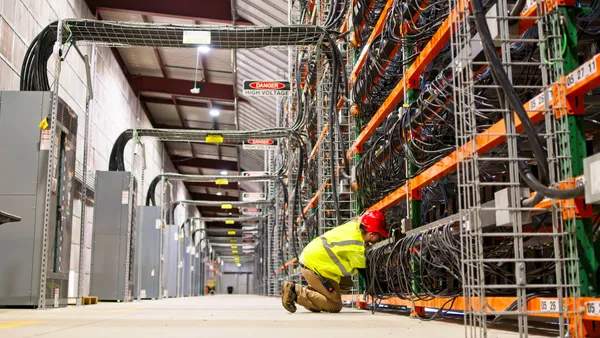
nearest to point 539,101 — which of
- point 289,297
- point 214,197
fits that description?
point 289,297

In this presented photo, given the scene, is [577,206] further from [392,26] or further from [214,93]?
[214,93]

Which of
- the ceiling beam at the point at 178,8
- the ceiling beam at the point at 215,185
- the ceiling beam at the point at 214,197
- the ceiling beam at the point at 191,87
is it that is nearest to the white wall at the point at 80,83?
the ceiling beam at the point at 178,8

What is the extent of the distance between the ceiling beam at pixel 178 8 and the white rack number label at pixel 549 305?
512 inches

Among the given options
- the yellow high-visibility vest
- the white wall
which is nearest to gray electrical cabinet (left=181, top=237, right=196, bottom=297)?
the white wall

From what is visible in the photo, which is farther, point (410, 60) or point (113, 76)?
point (113, 76)

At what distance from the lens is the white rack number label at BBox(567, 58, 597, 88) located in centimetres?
280

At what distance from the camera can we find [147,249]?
1783 cm

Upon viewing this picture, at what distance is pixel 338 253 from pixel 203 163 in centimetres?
2412

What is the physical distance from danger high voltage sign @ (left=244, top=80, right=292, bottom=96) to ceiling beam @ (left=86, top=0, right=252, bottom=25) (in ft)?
13.5

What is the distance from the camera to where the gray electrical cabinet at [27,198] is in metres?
7.49

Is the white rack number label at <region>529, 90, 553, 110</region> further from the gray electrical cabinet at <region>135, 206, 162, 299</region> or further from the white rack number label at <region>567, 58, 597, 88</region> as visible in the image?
the gray electrical cabinet at <region>135, 206, 162, 299</region>

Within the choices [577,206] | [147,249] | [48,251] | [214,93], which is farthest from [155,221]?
[577,206]

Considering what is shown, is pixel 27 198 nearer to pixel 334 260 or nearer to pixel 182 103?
pixel 334 260

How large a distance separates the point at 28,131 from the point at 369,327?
17.4 ft
